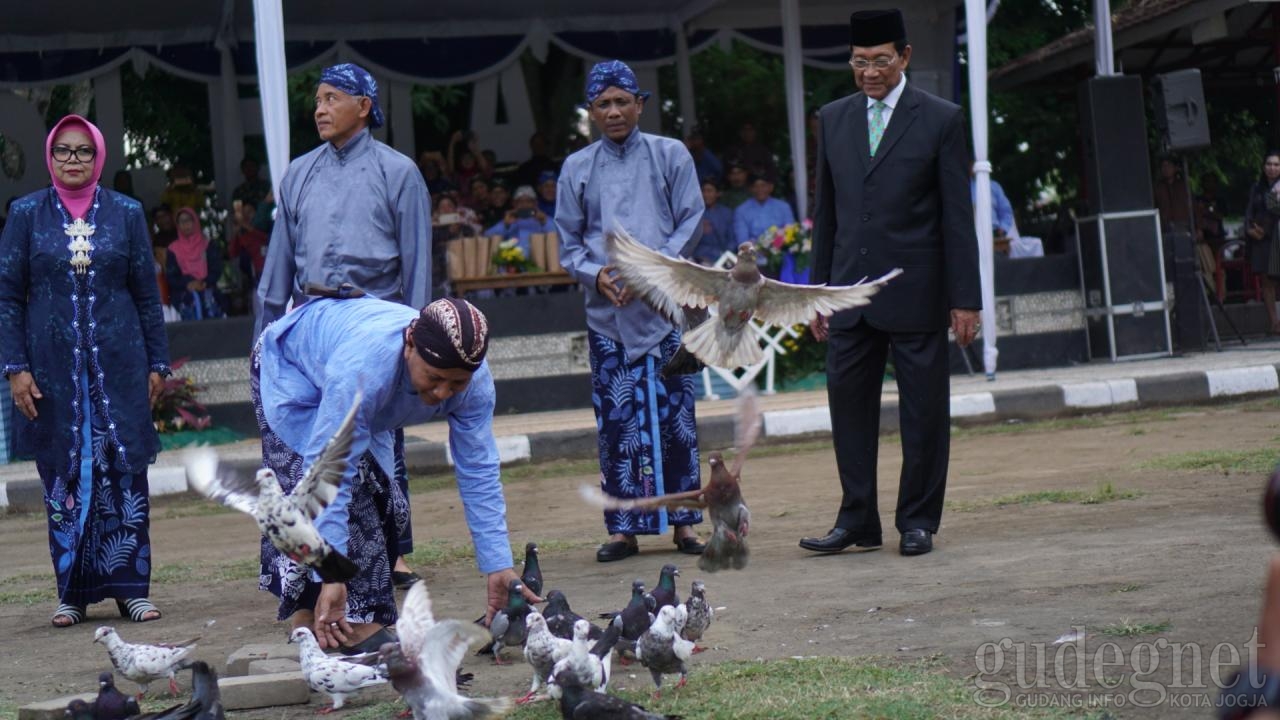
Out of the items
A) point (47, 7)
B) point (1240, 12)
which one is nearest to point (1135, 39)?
point (1240, 12)

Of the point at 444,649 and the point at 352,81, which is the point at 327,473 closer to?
the point at 444,649

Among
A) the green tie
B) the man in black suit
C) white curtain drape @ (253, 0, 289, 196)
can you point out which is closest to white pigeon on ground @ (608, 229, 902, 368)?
the man in black suit

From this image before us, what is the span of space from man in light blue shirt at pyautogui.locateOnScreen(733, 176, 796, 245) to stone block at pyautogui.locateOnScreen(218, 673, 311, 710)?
10.8 meters

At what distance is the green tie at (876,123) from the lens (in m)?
6.72

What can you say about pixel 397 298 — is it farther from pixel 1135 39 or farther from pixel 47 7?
pixel 1135 39

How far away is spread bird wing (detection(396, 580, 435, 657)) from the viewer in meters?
4.16

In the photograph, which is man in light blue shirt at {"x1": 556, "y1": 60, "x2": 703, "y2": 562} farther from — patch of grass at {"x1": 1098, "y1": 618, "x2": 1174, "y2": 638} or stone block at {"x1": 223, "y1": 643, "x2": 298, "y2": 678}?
patch of grass at {"x1": 1098, "y1": 618, "x2": 1174, "y2": 638}

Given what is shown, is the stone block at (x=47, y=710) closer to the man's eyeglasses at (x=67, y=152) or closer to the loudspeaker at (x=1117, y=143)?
the man's eyeglasses at (x=67, y=152)

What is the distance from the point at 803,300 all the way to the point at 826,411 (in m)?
6.14

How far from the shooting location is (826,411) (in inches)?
480

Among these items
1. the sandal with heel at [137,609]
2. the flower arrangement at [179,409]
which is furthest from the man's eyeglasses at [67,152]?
the flower arrangement at [179,409]

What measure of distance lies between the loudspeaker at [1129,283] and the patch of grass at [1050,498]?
7242 mm

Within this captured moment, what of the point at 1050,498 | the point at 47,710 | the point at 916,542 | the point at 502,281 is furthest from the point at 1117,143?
the point at 47,710

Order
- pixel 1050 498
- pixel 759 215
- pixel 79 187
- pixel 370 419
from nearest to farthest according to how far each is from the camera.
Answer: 1. pixel 370 419
2. pixel 79 187
3. pixel 1050 498
4. pixel 759 215
